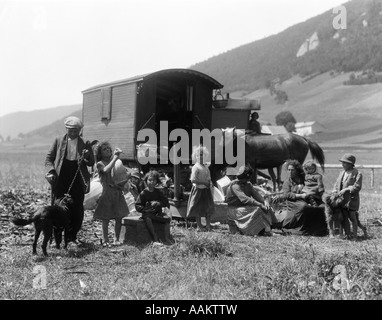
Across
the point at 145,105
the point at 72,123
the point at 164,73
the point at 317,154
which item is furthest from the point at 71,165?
the point at 317,154

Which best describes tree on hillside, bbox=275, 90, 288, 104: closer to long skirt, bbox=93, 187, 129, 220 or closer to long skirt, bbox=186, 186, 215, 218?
long skirt, bbox=186, 186, 215, 218

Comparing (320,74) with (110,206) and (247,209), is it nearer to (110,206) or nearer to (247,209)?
(247,209)

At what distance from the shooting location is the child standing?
9.46 metres

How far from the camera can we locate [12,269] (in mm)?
5934

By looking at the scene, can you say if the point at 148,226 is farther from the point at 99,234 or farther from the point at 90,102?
the point at 90,102

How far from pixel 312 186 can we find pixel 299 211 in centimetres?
58

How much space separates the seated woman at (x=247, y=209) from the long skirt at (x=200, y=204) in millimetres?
459

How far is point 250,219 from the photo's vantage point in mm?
9086

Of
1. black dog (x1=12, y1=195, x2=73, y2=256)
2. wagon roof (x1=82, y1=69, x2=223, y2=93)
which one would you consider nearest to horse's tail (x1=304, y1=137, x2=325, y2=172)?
wagon roof (x1=82, y1=69, x2=223, y2=93)

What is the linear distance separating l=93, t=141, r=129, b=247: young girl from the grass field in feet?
1.38
